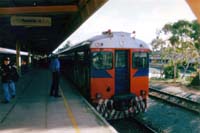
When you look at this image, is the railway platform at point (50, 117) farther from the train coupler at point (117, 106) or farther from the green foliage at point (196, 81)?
the green foliage at point (196, 81)

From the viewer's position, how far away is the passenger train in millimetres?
10664

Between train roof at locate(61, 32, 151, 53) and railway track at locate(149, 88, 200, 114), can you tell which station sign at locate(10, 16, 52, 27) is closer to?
train roof at locate(61, 32, 151, 53)

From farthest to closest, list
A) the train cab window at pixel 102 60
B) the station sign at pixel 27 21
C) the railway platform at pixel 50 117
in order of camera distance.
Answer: the station sign at pixel 27 21
the train cab window at pixel 102 60
the railway platform at pixel 50 117

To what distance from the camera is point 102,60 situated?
1084 cm

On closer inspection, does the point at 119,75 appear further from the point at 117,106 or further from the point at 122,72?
the point at 117,106

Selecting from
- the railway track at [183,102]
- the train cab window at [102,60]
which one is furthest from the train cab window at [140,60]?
the railway track at [183,102]

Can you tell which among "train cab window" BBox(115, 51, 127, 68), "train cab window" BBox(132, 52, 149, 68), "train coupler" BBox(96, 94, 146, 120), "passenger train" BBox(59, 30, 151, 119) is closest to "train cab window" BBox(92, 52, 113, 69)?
"passenger train" BBox(59, 30, 151, 119)

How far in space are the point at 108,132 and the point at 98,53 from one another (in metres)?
3.99

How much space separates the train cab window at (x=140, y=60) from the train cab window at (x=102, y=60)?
96 cm

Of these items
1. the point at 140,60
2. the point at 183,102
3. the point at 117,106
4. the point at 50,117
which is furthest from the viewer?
the point at 183,102

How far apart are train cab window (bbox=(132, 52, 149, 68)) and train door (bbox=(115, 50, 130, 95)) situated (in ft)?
1.03

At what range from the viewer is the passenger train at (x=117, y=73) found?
1066cm

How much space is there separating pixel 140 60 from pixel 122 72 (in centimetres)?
84

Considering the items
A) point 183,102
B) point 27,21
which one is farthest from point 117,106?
point 183,102
